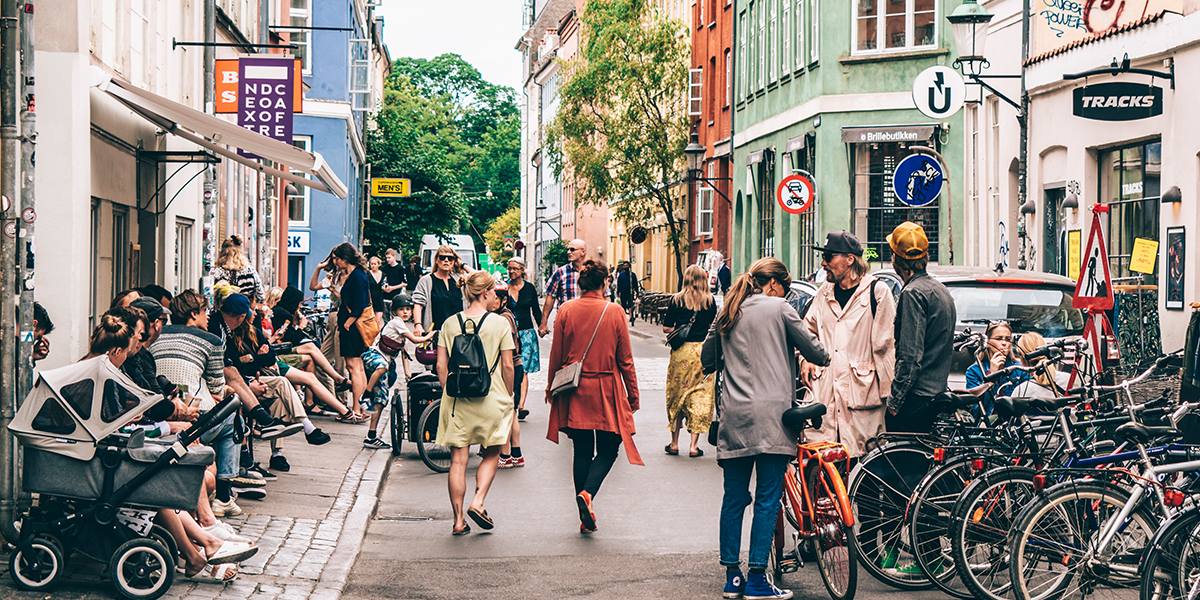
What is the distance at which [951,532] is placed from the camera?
810cm

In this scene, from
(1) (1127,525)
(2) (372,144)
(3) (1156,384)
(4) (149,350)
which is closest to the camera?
(1) (1127,525)

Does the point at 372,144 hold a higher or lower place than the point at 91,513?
higher

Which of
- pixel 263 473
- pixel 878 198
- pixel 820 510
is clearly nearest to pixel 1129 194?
pixel 878 198

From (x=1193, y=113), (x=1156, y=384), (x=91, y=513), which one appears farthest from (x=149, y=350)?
(x=1193, y=113)

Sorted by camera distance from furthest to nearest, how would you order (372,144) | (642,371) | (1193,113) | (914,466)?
(372,144) → (642,371) → (1193,113) → (914,466)

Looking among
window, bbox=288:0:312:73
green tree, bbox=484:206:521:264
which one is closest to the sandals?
window, bbox=288:0:312:73

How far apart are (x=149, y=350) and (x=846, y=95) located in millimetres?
27029

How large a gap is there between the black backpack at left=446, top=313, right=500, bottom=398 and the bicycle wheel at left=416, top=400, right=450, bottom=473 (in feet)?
10.3

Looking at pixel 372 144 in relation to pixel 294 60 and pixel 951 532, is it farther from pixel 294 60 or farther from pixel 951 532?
pixel 951 532

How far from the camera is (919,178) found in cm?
2338

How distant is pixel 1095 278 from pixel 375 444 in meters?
6.32

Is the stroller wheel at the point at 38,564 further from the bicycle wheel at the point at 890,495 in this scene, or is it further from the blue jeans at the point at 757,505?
the bicycle wheel at the point at 890,495

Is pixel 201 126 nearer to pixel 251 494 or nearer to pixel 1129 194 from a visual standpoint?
pixel 251 494

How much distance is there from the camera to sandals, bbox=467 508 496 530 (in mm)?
10656
